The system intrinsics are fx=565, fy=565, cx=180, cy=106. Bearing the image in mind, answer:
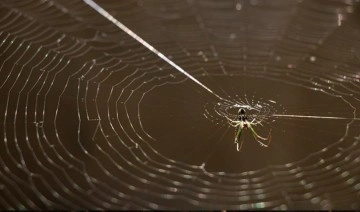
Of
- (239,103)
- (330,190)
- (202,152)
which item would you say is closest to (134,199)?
(202,152)

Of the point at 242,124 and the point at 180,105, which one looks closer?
the point at 242,124

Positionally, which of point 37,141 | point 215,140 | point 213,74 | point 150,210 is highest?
point 213,74

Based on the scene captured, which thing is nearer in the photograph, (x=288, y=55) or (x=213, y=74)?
(x=288, y=55)

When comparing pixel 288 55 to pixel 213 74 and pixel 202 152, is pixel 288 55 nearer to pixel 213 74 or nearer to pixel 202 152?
Result: pixel 213 74

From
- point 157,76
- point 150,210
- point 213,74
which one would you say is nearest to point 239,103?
point 213,74

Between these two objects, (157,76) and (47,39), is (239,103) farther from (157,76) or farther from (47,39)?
(47,39)

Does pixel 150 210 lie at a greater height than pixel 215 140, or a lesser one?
lesser
